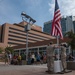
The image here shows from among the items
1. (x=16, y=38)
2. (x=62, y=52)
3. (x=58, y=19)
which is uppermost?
(x=16, y=38)

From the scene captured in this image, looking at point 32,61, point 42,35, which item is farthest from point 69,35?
point 42,35

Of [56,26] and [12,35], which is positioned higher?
[12,35]

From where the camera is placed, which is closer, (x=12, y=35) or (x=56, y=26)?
(x=56, y=26)

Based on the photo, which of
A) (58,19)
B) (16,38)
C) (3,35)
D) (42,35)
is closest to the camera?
(58,19)

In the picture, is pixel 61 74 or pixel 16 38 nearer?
pixel 61 74

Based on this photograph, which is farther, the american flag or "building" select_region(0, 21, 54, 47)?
"building" select_region(0, 21, 54, 47)

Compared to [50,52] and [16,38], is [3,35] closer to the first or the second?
[16,38]

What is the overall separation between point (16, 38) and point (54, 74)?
121538mm

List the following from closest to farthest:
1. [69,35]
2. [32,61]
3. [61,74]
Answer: [61,74], [32,61], [69,35]

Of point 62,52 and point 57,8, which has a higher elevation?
point 57,8

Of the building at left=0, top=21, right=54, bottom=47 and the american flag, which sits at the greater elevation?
the building at left=0, top=21, right=54, bottom=47

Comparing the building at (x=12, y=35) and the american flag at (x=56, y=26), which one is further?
the building at (x=12, y=35)

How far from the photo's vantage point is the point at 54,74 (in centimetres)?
977

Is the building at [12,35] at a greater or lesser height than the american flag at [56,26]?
greater
